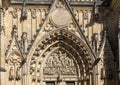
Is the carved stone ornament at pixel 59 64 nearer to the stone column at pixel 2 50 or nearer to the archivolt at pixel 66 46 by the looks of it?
the archivolt at pixel 66 46

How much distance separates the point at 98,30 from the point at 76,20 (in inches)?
35.5

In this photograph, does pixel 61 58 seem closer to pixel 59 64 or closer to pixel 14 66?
pixel 59 64

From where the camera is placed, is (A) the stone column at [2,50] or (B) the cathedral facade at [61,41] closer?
(A) the stone column at [2,50]

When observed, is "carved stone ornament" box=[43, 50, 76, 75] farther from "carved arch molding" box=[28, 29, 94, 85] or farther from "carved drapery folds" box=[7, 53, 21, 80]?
"carved drapery folds" box=[7, 53, 21, 80]

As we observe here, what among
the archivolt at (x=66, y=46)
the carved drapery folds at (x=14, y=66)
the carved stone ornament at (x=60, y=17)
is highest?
the carved stone ornament at (x=60, y=17)

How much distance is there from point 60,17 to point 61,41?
35.1 inches

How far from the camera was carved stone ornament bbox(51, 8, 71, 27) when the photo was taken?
22.3 meters

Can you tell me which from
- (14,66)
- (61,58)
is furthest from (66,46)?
(14,66)

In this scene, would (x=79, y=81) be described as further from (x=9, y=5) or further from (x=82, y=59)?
(x=9, y=5)

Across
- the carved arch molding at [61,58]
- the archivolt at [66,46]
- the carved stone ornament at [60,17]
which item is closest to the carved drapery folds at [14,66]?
the archivolt at [66,46]

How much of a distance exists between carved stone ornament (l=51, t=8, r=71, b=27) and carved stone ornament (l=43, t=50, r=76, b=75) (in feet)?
3.48

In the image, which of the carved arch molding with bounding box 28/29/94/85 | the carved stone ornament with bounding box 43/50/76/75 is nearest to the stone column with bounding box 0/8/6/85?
the carved arch molding with bounding box 28/29/94/85

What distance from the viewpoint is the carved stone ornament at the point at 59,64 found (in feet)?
73.2

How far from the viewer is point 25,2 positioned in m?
22.1
